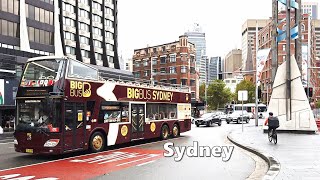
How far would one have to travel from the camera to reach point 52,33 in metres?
56.9

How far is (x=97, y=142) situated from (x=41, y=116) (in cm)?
293

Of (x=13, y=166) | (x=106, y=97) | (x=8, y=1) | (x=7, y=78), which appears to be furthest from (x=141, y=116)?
(x=8, y=1)

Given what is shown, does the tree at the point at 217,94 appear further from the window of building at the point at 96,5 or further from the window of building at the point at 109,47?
the window of building at the point at 96,5

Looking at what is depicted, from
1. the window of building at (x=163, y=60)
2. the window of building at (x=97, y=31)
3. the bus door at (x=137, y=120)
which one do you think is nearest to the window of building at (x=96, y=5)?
the window of building at (x=97, y=31)

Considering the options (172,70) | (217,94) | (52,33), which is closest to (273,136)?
(52,33)

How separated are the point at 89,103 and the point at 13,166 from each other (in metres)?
4.11

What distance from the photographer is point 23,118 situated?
14094 millimetres

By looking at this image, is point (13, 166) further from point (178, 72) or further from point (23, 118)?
point (178, 72)

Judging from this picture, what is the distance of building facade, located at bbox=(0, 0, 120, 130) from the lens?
137 feet

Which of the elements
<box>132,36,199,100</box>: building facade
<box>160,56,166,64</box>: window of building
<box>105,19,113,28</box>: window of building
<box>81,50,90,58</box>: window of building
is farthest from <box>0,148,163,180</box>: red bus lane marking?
<box>160,56,166,64</box>: window of building

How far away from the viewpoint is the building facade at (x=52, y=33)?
41.9m

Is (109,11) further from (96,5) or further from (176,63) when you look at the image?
(176,63)

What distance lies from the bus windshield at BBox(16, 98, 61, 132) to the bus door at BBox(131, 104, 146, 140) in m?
5.36

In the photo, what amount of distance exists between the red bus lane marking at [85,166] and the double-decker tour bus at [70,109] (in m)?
0.89
